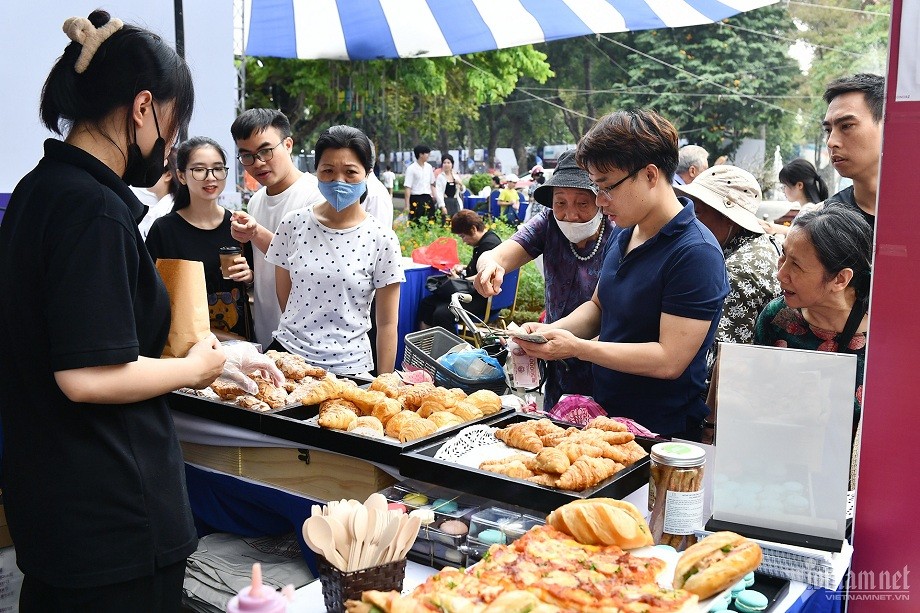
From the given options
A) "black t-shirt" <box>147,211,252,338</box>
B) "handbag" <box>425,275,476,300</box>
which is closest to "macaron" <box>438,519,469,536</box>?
"black t-shirt" <box>147,211,252,338</box>

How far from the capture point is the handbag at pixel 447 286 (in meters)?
6.64

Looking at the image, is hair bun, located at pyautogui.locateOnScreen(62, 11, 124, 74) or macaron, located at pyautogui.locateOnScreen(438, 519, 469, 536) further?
macaron, located at pyautogui.locateOnScreen(438, 519, 469, 536)

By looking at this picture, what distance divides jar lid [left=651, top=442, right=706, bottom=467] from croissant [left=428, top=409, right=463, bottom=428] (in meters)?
0.82

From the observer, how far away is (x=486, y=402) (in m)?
2.64

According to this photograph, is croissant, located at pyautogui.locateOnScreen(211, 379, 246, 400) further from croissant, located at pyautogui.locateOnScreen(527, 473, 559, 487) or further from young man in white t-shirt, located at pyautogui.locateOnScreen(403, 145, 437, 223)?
young man in white t-shirt, located at pyautogui.locateOnScreen(403, 145, 437, 223)

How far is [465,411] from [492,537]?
81 cm

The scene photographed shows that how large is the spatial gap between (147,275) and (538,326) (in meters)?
1.37

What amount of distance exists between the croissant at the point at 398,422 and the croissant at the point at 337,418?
12 centimetres

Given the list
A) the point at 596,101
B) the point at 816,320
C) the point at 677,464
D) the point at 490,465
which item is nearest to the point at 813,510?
the point at 677,464

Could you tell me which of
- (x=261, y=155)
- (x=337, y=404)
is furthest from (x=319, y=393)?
(x=261, y=155)

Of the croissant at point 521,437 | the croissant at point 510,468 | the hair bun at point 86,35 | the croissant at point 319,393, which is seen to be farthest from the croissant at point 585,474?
the hair bun at point 86,35

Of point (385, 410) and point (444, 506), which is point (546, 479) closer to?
point (444, 506)

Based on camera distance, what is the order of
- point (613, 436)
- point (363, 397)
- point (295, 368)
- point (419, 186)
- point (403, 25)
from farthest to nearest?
1. point (419, 186)
2. point (403, 25)
3. point (295, 368)
4. point (363, 397)
5. point (613, 436)

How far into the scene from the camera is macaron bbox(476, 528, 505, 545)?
69.8 inches
